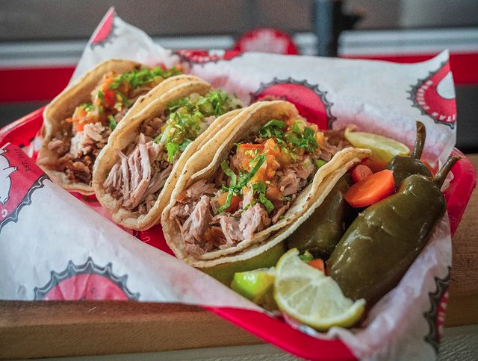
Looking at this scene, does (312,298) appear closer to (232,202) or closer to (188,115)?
(232,202)

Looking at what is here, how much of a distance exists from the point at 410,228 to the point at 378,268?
0.26 metres

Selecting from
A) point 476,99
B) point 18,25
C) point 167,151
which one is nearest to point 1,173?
point 167,151

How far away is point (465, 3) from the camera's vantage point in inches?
242

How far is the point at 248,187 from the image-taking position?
2.52m

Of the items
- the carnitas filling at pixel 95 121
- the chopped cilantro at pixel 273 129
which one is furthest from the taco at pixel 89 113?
the chopped cilantro at pixel 273 129

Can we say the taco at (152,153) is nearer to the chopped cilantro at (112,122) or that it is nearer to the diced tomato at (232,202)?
the chopped cilantro at (112,122)

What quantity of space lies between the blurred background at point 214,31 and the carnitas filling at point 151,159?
3.24 m

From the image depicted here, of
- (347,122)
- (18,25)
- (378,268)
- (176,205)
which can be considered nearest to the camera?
(378,268)

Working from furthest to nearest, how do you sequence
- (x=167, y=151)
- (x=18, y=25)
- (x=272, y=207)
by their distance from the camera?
(x=18, y=25) < (x=167, y=151) < (x=272, y=207)

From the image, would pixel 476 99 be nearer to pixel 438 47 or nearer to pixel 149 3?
pixel 438 47

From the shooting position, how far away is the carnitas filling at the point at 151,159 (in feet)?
9.34

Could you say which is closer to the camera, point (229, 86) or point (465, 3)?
point (229, 86)

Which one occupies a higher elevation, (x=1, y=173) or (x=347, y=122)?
(x=1, y=173)

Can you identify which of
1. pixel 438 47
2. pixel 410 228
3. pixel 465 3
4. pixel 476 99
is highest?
pixel 410 228
